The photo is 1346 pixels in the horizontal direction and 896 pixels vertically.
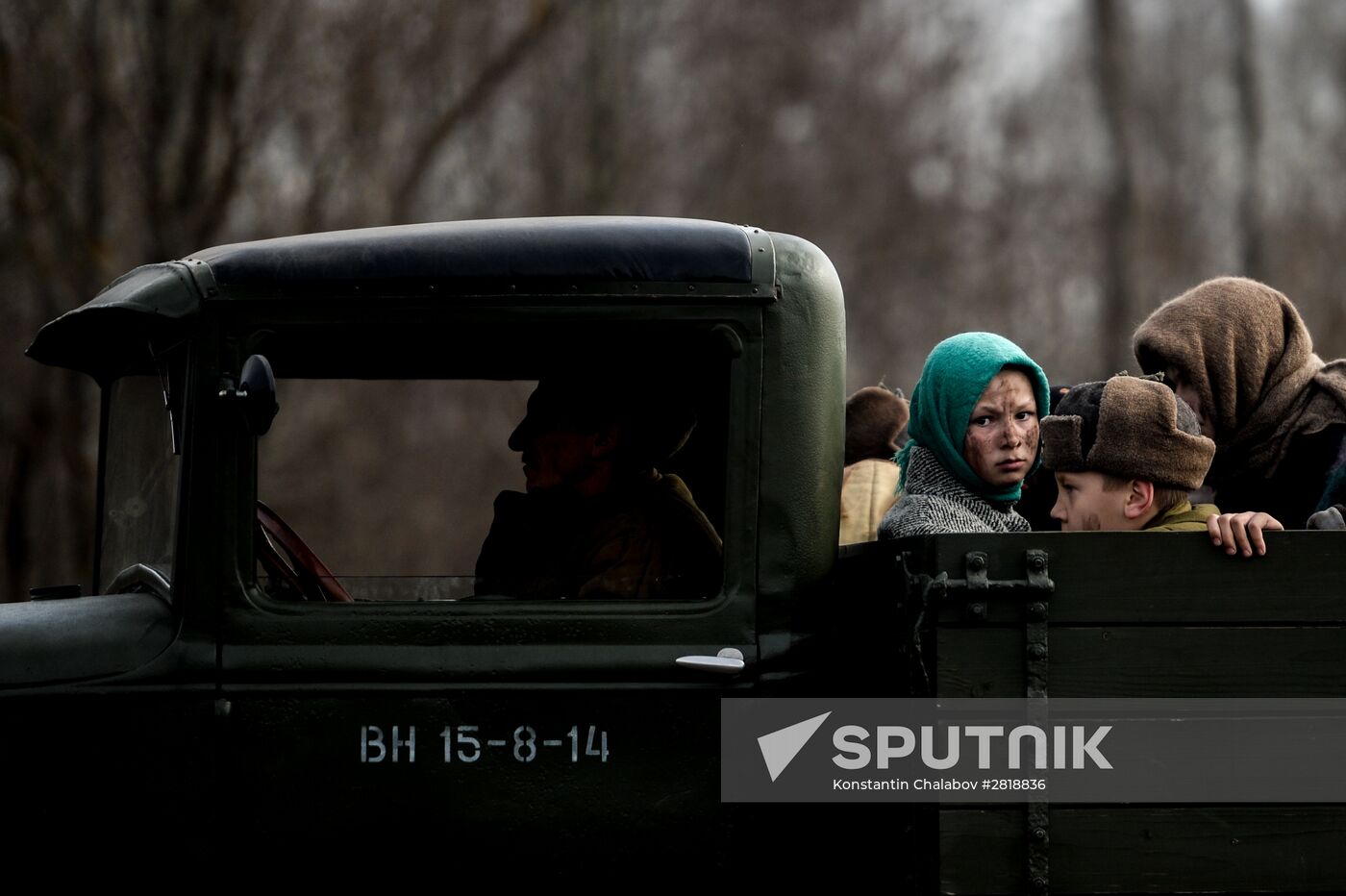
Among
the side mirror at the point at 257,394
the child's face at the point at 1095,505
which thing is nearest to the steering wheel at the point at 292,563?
the side mirror at the point at 257,394

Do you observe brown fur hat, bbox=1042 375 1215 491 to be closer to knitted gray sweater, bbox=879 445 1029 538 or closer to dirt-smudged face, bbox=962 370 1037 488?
dirt-smudged face, bbox=962 370 1037 488

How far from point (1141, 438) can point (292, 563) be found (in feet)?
Result: 5.92

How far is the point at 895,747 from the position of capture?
2889 millimetres

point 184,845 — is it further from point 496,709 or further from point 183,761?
point 496,709

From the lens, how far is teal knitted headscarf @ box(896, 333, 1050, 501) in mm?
3438

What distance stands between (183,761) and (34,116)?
11.4 metres

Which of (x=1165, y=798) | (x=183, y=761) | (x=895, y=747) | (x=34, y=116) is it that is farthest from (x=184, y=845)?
(x=34, y=116)

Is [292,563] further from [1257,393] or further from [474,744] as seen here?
[1257,393]

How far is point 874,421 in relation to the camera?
4938mm

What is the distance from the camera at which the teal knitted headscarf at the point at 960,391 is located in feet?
11.3

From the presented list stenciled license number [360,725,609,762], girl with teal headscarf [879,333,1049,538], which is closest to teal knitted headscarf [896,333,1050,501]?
girl with teal headscarf [879,333,1049,538]

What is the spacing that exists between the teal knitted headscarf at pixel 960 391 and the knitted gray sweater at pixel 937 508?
22 mm

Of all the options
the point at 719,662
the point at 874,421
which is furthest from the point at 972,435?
the point at 874,421

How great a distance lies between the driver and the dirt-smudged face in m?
0.70
